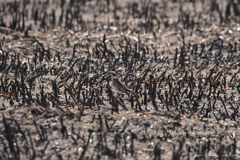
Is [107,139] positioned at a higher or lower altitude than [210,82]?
lower

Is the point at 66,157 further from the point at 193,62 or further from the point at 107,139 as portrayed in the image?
the point at 193,62

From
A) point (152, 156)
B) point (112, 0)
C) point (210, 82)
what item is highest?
point (112, 0)

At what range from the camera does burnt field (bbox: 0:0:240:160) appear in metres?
2.60

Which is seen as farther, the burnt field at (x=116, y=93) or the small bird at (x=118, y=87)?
the small bird at (x=118, y=87)

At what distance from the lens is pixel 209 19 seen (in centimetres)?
694

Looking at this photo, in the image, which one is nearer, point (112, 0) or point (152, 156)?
point (152, 156)

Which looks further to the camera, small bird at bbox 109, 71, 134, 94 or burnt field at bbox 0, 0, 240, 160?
small bird at bbox 109, 71, 134, 94

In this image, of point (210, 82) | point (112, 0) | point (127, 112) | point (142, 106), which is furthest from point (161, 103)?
point (112, 0)

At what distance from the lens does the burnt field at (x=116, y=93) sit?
2602mm

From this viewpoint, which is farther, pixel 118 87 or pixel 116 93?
pixel 116 93

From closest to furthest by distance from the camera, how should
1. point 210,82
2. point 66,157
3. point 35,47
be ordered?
point 66,157
point 210,82
point 35,47

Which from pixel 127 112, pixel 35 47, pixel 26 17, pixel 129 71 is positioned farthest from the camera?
pixel 26 17

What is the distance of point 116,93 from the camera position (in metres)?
3.62

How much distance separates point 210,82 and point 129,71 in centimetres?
100
